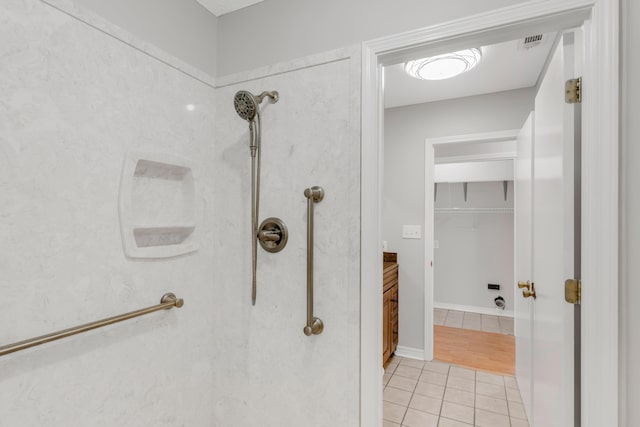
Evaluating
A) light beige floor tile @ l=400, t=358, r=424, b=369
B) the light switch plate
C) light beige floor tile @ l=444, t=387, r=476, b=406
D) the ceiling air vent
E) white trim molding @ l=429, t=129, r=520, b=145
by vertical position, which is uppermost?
the ceiling air vent

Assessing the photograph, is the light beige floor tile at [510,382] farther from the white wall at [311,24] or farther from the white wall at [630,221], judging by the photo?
the white wall at [311,24]

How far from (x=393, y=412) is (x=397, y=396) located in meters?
0.21

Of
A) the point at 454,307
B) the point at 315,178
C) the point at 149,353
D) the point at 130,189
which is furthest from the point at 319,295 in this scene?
the point at 454,307

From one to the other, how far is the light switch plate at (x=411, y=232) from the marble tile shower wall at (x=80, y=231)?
6.85 feet

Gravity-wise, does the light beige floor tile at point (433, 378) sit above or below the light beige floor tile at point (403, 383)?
above

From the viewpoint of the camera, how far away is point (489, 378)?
2576 mm

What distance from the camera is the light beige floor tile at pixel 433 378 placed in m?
2.53

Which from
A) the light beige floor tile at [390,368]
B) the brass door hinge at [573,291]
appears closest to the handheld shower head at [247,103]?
the brass door hinge at [573,291]

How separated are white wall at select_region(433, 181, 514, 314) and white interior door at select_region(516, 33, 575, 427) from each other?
2491 millimetres

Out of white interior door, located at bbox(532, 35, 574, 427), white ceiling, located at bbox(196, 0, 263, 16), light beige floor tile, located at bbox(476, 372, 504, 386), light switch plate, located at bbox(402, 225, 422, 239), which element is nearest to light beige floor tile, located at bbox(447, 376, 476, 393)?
light beige floor tile, located at bbox(476, 372, 504, 386)

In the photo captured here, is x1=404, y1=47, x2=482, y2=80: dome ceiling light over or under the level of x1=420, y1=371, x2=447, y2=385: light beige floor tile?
over

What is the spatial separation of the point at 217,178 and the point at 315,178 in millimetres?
550

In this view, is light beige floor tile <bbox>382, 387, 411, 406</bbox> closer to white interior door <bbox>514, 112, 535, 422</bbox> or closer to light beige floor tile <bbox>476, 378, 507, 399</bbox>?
light beige floor tile <bbox>476, 378, 507, 399</bbox>

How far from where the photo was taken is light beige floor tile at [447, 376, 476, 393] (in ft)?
7.95
